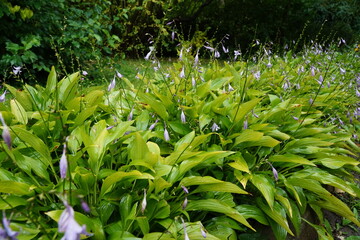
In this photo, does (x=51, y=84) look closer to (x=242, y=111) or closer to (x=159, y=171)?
(x=159, y=171)

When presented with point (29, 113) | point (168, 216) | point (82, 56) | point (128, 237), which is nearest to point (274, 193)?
point (168, 216)

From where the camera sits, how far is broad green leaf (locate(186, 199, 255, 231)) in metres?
1.56

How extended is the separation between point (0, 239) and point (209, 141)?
1664 mm

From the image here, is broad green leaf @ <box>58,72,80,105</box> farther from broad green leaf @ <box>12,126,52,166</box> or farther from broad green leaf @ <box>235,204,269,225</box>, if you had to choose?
broad green leaf @ <box>235,204,269,225</box>

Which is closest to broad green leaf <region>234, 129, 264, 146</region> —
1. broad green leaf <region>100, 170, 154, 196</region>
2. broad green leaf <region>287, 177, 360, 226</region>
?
broad green leaf <region>287, 177, 360, 226</region>

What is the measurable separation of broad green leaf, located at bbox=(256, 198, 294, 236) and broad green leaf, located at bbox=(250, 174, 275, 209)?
71mm

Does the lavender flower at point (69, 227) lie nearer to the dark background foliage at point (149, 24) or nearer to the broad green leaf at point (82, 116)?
the broad green leaf at point (82, 116)

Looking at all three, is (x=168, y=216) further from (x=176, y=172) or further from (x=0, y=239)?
(x=0, y=239)

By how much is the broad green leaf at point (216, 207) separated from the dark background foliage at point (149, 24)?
392cm

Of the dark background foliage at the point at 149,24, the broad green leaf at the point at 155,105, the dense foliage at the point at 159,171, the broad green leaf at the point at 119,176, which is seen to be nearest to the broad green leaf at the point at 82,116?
the dense foliage at the point at 159,171

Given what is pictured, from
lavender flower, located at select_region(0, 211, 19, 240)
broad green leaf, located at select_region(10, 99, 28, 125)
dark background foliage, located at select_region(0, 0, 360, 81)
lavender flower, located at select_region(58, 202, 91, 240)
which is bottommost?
dark background foliage, located at select_region(0, 0, 360, 81)

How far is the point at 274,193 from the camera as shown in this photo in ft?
6.24

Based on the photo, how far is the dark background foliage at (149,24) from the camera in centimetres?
498

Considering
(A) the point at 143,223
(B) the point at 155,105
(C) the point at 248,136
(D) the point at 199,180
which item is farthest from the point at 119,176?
(C) the point at 248,136
